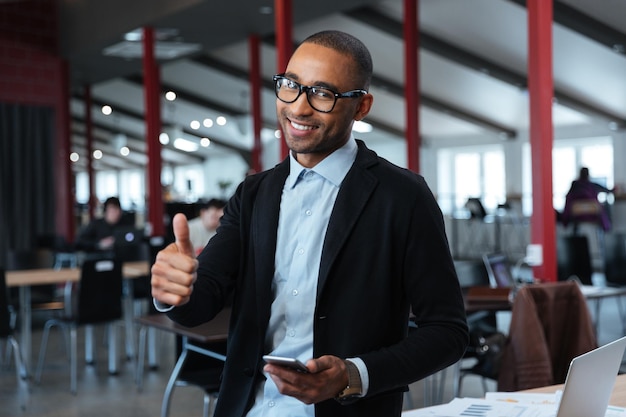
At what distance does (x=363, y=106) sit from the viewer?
1565 millimetres

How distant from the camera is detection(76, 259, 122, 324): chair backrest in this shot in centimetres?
602

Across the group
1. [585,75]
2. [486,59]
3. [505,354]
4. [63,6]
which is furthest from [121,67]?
[505,354]

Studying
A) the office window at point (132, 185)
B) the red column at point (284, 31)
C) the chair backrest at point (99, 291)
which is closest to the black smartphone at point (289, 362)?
the chair backrest at point (99, 291)

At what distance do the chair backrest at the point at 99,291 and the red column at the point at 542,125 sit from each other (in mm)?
2936

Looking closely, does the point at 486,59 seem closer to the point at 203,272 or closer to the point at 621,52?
the point at 621,52

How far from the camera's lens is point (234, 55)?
46.1ft

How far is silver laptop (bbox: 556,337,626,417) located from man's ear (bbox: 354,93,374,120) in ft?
1.93

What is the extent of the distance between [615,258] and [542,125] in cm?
272

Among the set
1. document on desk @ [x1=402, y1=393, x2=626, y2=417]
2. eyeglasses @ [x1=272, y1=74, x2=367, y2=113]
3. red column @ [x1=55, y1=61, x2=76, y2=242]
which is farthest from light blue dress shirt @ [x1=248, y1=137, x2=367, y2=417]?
red column @ [x1=55, y1=61, x2=76, y2=242]

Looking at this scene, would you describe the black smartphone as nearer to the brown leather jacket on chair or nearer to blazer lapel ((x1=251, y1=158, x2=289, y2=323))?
blazer lapel ((x1=251, y1=158, x2=289, y2=323))

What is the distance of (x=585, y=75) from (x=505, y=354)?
8972 millimetres

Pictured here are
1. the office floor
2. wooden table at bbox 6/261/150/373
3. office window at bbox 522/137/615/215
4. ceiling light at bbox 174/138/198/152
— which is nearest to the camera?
the office floor

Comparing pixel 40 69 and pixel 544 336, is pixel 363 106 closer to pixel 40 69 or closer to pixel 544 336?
pixel 544 336

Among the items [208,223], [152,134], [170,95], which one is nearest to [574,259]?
[208,223]
